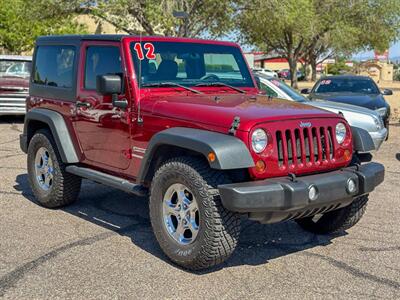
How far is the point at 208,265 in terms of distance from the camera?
420cm

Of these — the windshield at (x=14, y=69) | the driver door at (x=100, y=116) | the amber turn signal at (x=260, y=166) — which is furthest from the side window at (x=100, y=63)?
the windshield at (x=14, y=69)

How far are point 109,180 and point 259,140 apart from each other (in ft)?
5.74

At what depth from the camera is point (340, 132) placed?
4.61 m

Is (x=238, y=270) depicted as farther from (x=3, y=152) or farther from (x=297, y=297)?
(x=3, y=152)

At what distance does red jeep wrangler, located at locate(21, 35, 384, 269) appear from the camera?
406 centimetres

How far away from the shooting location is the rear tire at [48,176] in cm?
596

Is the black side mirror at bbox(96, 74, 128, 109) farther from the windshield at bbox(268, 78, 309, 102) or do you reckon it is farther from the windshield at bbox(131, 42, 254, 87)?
the windshield at bbox(268, 78, 309, 102)

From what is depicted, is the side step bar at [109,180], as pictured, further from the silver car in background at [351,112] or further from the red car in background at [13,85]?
the red car in background at [13,85]

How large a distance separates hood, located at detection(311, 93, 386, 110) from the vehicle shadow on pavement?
6.28m

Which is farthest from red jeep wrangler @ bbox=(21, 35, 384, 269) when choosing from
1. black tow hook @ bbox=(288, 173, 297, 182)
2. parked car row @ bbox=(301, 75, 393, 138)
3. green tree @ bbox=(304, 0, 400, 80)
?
green tree @ bbox=(304, 0, 400, 80)

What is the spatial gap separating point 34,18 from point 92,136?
16.7 m

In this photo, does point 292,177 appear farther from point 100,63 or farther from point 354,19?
point 354,19

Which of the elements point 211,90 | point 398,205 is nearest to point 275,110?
point 211,90

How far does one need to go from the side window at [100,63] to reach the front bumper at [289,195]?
188cm
